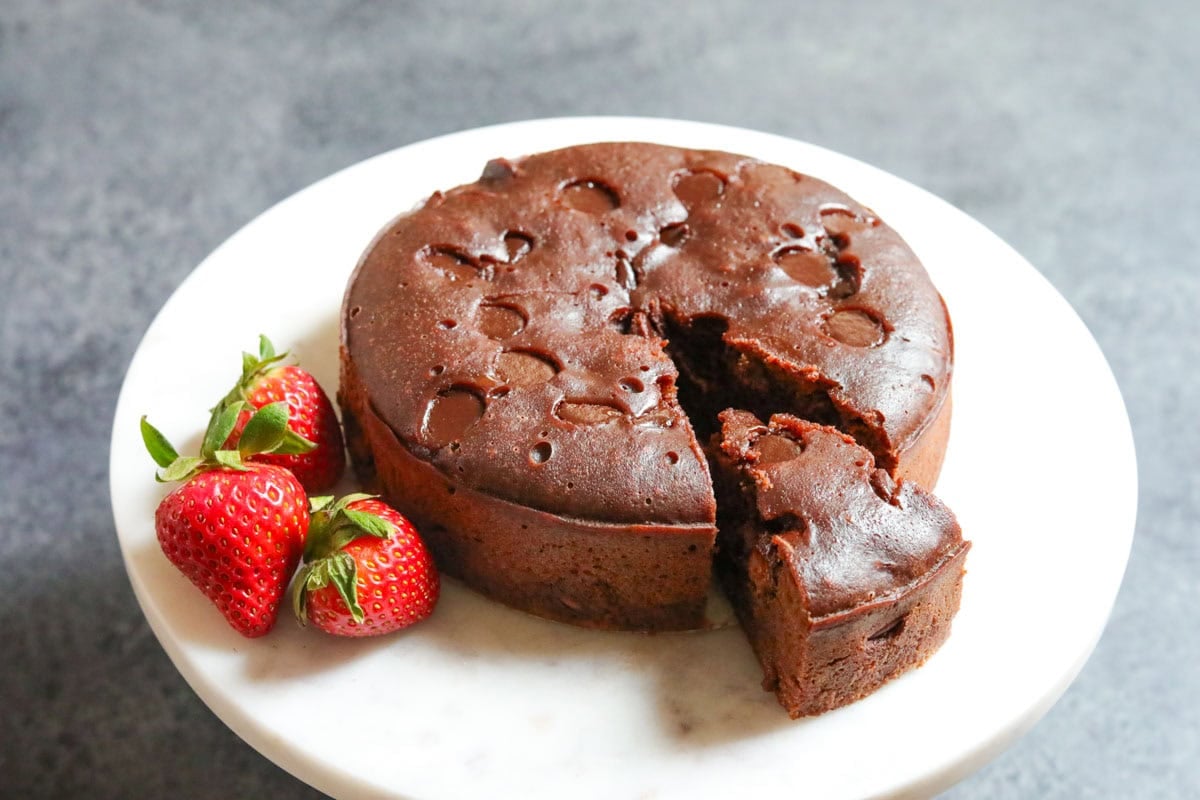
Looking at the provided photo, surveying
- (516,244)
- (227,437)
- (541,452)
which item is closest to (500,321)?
(516,244)

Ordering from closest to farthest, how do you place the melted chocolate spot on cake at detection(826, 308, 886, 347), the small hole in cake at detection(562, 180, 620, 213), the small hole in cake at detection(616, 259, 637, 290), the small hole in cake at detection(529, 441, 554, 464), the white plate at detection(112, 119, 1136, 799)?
the white plate at detection(112, 119, 1136, 799) → the small hole in cake at detection(529, 441, 554, 464) → the melted chocolate spot on cake at detection(826, 308, 886, 347) → the small hole in cake at detection(616, 259, 637, 290) → the small hole in cake at detection(562, 180, 620, 213)

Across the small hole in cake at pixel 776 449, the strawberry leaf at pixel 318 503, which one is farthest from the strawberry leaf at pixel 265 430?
the small hole in cake at pixel 776 449

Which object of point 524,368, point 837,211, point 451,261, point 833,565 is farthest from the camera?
point 837,211

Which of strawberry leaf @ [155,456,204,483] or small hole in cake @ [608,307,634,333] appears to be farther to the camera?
small hole in cake @ [608,307,634,333]

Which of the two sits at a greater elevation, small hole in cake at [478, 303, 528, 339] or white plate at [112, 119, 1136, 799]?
small hole in cake at [478, 303, 528, 339]

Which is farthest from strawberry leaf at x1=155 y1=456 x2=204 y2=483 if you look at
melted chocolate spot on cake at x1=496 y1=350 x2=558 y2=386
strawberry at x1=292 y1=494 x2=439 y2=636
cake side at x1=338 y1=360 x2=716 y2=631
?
melted chocolate spot on cake at x1=496 y1=350 x2=558 y2=386

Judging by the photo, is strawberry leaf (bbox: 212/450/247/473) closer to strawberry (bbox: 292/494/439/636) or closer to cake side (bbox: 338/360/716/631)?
strawberry (bbox: 292/494/439/636)

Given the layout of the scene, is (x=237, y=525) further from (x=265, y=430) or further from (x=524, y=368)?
(x=524, y=368)
